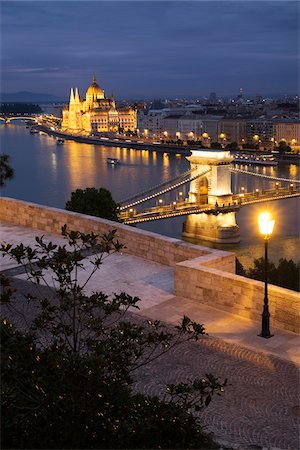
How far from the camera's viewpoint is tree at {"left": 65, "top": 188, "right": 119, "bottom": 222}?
1650 cm

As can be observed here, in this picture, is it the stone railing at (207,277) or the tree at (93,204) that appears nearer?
the stone railing at (207,277)

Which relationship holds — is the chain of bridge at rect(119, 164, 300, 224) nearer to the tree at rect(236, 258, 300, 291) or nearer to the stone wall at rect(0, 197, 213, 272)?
the tree at rect(236, 258, 300, 291)

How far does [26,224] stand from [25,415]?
4663 mm

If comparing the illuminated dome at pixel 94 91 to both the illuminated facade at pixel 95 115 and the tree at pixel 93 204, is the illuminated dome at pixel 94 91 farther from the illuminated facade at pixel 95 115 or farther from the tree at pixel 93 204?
the tree at pixel 93 204

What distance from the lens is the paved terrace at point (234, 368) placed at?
2924mm

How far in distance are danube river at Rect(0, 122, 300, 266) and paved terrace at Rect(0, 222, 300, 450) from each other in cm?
1660

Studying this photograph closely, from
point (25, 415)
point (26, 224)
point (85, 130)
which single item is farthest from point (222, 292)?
point (85, 130)

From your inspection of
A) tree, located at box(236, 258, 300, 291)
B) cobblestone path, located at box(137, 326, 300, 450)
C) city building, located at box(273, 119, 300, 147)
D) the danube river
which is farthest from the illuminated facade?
cobblestone path, located at box(137, 326, 300, 450)

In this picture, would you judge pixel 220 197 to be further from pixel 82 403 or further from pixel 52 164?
pixel 82 403

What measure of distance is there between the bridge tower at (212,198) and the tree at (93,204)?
9593 millimetres

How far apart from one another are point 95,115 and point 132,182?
5262 centimetres

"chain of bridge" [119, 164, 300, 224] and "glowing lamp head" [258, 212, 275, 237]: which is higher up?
"glowing lamp head" [258, 212, 275, 237]

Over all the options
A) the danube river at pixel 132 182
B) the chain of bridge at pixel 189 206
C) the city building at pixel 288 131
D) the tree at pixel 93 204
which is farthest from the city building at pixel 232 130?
the tree at pixel 93 204

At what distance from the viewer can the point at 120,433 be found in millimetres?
2305
